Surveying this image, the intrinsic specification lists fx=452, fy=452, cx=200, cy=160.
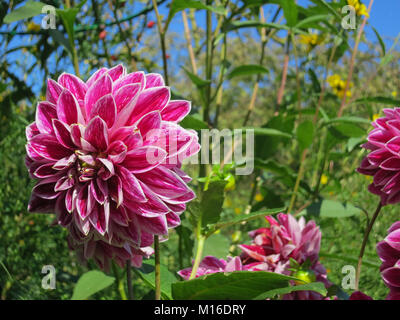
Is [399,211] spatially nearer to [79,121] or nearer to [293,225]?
[293,225]

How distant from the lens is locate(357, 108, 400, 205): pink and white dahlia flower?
1.53ft

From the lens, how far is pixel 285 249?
0.55 metres

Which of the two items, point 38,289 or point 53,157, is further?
Answer: point 38,289

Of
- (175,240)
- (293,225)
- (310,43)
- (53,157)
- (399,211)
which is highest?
(310,43)

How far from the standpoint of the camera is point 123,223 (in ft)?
1.19

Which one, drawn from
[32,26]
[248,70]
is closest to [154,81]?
[248,70]

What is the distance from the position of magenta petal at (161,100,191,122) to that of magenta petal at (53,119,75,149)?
0.08 metres

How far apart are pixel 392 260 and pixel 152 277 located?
245mm

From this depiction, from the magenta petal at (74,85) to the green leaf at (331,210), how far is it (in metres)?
0.42

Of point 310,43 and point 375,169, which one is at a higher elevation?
point 310,43

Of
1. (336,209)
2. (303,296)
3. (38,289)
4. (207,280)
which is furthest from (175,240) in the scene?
(207,280)

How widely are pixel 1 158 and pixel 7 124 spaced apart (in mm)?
132

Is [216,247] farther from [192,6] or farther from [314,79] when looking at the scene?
[314,79]

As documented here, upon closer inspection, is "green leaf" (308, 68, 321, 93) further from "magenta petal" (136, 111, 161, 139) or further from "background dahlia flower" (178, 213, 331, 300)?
"magenta petal" (136, 111, 161, 139)
